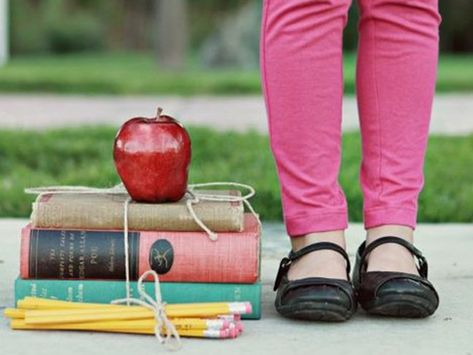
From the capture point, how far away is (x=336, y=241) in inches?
81.0

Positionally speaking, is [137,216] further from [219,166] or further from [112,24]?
[112,24]

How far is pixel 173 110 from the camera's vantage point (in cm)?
651

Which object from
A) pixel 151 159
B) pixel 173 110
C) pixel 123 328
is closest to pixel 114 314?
pixel 123 328

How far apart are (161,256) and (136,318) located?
0.13 metres

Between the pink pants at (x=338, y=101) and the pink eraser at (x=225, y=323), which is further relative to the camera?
the pink pants at (x=338, y=101)

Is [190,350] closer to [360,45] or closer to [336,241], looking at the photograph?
[336,241]

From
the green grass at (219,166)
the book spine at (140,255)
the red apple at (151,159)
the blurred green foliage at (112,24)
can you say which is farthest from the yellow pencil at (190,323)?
the blurred green foliage at (112,24)

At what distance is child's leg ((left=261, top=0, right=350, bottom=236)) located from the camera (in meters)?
2.01

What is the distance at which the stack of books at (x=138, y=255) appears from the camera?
193 cm

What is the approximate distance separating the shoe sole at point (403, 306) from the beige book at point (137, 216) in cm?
26

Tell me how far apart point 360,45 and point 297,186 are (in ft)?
0.97

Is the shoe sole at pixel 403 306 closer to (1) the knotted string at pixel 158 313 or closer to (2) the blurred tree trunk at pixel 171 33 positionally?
(1) the knotted string at pixel 158 313

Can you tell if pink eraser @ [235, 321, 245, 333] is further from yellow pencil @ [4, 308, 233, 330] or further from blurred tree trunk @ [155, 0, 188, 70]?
blurred tree trunk @ [155, 0, 188, 70]

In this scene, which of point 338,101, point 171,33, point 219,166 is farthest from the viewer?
point 171,33
